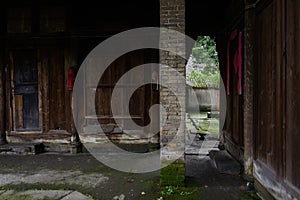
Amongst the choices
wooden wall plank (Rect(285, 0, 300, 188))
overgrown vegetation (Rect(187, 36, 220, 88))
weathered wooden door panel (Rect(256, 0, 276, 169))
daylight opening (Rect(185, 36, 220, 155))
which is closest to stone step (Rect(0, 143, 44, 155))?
daylight opening (Rect(185, 36, 220, 155))

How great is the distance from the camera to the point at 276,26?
3215 mm

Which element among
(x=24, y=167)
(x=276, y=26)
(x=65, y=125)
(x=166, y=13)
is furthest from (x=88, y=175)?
(x=276, y=26)

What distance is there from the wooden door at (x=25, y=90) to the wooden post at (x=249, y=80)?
15.5 ft

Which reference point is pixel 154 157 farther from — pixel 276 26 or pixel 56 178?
pixel 276 26

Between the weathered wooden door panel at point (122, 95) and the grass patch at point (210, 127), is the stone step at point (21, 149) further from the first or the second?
the grass patch at point (210, 127)

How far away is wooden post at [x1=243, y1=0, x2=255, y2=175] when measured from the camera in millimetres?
4141

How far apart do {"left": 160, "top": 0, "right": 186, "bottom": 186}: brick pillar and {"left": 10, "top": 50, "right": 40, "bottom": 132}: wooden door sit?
3.80 metres

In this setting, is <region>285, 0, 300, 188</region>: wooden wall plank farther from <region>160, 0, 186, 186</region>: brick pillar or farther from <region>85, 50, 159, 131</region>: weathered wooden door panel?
<region>85, 50, 159, 131</region>: weathered wooden door panel

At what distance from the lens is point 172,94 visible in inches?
151

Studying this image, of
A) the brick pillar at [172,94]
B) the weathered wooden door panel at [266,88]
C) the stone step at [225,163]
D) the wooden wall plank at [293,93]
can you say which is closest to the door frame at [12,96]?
Result: the brick pillar at [172,94]

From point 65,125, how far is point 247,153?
4117 millimetres

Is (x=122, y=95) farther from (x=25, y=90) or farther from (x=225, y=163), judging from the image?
(x=225, y=163)

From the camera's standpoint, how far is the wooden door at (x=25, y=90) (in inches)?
247

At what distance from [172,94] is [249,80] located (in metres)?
1.33
